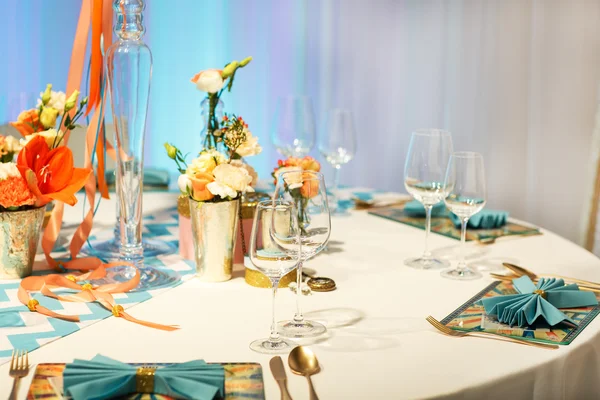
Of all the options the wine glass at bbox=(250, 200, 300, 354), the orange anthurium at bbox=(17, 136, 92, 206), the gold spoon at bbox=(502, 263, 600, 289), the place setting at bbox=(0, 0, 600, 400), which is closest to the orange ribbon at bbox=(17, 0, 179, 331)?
the place setting at bbox=(0, 0, 600, 400)

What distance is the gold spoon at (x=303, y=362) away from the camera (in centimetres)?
101

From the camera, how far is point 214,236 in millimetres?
1461

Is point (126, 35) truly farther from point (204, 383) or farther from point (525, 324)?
point (525, 324)

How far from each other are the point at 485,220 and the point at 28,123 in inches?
48.4

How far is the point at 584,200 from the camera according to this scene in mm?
3422

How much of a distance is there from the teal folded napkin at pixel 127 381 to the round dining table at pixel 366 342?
0.25ft

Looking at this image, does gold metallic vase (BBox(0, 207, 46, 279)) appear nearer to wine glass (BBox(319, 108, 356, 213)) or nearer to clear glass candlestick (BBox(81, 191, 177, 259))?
clear glass candlestick (BBox(81, 191, 177, 259))

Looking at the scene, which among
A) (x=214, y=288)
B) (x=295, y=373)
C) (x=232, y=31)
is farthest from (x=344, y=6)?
(x=295, y=373)

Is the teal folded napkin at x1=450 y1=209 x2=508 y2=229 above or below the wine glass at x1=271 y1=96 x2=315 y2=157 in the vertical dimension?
below

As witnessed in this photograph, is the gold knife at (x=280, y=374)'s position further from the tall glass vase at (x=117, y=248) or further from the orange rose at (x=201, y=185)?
the tall glass vase at (x=117, y=248)

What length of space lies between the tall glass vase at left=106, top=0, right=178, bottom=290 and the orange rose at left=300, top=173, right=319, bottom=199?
17.7 inches

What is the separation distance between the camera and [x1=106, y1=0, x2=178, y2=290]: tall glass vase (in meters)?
1.50

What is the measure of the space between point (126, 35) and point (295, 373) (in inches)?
35.1

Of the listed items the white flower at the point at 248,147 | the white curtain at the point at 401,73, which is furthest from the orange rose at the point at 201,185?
the white curtain at the point at 401,73
